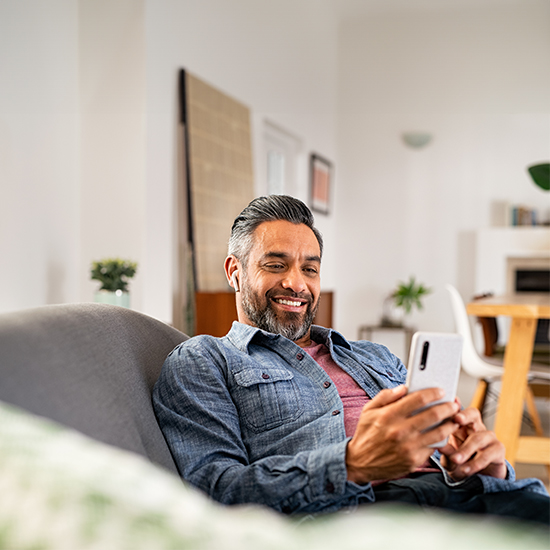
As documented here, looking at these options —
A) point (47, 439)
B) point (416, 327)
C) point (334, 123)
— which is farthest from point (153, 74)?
point (416, 327)

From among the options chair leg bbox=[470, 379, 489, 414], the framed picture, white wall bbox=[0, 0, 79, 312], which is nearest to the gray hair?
white wall bbox=[0, 0, 79, 312]

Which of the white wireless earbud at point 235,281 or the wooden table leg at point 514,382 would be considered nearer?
the white wireless earbud at point 235,281

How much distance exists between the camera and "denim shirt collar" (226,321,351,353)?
1300 mm

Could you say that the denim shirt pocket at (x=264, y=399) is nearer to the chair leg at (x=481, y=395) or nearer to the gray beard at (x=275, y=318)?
the gray beard at (x=275, y=318)

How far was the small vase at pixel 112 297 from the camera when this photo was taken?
274 centimetres

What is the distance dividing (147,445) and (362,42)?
266 inches

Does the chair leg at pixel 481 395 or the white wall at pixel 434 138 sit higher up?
the white wall at pixel 434 138

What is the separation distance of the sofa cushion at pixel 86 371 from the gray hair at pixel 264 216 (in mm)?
397

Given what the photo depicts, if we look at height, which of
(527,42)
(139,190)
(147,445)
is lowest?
(147,445)

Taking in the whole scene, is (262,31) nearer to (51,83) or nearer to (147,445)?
(51,83)

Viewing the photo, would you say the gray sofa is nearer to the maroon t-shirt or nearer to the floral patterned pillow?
the floral patterned pillow

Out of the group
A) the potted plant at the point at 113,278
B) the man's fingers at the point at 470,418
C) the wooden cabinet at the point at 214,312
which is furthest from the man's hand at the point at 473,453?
the wooden cabinet at the point at 214,312

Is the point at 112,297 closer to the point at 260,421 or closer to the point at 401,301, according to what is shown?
the point at 260,421

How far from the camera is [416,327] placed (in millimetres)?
6707
